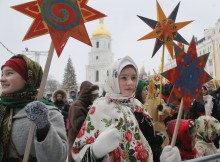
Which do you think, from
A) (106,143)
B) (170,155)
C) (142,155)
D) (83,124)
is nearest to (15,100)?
(83,124)

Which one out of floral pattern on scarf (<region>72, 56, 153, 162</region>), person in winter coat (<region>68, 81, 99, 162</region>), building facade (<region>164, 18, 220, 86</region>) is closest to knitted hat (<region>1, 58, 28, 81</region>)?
floral pattern on scarf (<region>72, 56, 153, 162</region>)

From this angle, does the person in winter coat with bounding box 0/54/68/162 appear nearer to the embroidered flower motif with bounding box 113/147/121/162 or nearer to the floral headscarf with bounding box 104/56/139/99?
the embroidered flower motif with bounding box 113/147/121/162

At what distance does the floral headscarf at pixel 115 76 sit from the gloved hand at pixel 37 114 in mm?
631

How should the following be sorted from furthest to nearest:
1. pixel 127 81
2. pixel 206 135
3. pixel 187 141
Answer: pixel 206 135 < pixel 187 141 < pixel 127 81

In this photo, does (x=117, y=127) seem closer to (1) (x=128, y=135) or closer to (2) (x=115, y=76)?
(1) (x=128, y=135)

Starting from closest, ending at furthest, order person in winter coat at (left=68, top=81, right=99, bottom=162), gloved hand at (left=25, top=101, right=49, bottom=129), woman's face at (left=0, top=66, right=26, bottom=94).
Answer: gloved hand at (left=25, top=101, right=49, bottom=129) < woman's face at (left=0, top=66, right=26, bottom=94) < person in winter coat at (left=68, top=81, right=99, bottom=162)

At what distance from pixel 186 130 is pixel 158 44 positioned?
189 cm

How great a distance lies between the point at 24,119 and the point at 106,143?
1.99ft

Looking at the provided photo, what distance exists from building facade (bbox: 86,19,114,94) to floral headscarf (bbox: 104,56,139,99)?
58.2 m

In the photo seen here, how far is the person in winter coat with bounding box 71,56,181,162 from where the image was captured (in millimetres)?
1740

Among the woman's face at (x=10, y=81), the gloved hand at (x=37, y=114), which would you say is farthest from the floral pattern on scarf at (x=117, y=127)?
the woman's face at (x=10, y=81)

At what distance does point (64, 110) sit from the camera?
6316 millimetres

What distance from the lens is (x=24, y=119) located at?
1818 millimetres

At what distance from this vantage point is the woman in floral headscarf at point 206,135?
306cm
